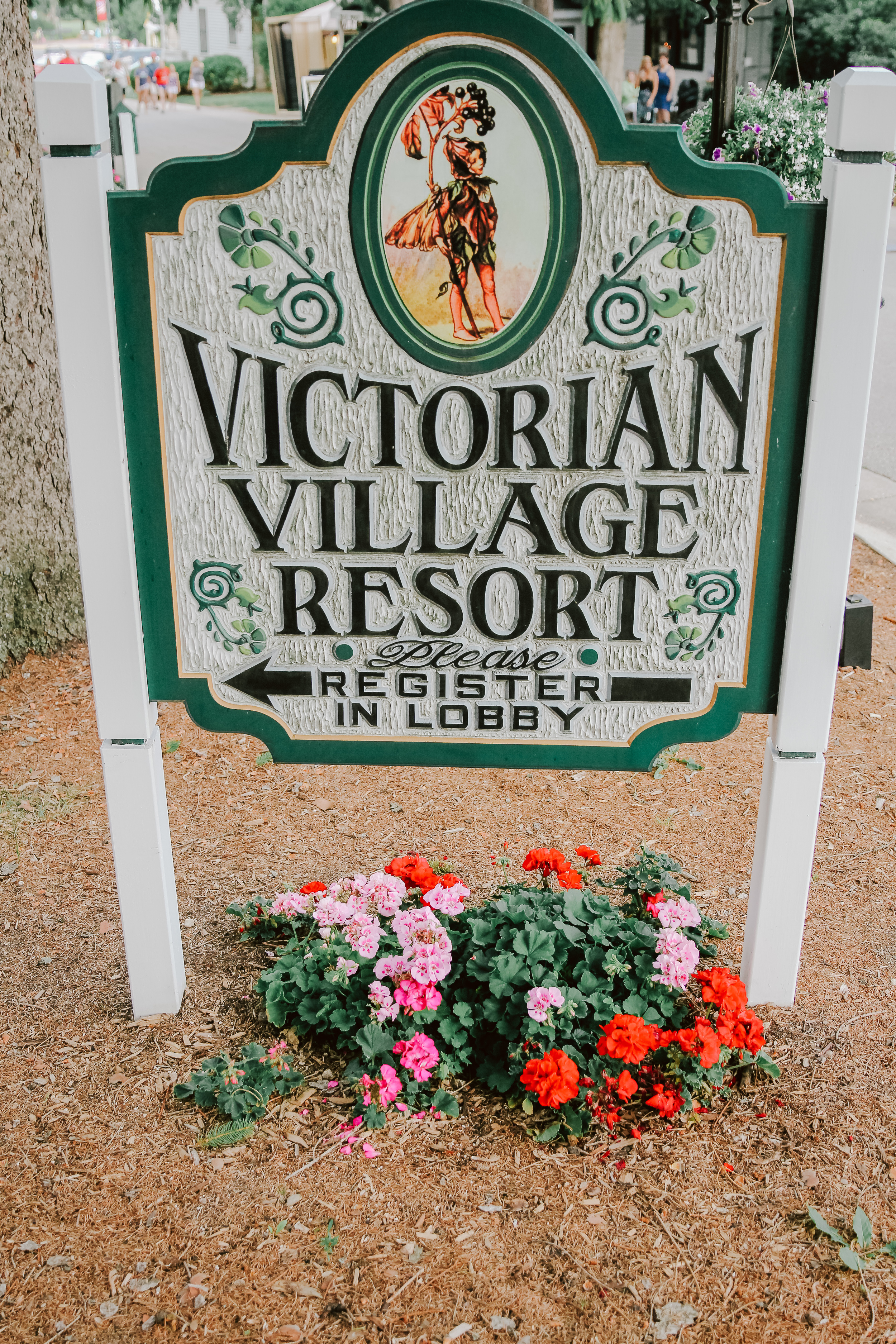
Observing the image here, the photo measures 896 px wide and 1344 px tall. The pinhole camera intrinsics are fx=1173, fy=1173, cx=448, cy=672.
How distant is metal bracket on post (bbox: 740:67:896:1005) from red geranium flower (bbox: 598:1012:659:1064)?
445 millimetres

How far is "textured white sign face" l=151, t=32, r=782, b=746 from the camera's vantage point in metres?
2.19

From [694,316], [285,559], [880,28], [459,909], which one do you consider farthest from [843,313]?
[880,28]

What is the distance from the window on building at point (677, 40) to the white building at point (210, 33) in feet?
112

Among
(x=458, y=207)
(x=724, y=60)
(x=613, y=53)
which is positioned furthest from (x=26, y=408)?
(x=613, y=53)

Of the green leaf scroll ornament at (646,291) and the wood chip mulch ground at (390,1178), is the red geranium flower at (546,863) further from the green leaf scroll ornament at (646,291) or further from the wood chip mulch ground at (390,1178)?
the green leaf scroll ornament at (646,291)

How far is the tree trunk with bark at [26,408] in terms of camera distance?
4.49m

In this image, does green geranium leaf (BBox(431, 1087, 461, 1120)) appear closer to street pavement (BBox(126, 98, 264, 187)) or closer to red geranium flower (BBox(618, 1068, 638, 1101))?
red geranium flower (BBox(618, 1068, 638, 1101))

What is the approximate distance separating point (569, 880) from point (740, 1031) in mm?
550

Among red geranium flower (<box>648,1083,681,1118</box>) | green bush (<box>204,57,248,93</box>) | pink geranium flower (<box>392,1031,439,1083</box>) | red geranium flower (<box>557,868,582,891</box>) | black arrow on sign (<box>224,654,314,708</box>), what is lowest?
red geranium flower (<box>648,1083,681,1118</box>)

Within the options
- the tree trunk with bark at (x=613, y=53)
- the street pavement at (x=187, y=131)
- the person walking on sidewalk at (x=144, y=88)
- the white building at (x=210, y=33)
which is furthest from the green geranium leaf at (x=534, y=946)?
the white building at (x=210, y=33)

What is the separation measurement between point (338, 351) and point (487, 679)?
0.75 m

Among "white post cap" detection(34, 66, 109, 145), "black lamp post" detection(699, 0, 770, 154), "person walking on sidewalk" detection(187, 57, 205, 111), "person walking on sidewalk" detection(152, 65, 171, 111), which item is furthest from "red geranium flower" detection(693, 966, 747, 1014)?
"person walking on sidewalk" detection(152, 65, 171, 111)

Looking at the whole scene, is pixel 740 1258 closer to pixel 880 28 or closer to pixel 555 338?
pixel 555 338

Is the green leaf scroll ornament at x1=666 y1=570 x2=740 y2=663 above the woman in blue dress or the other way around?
the other way around
